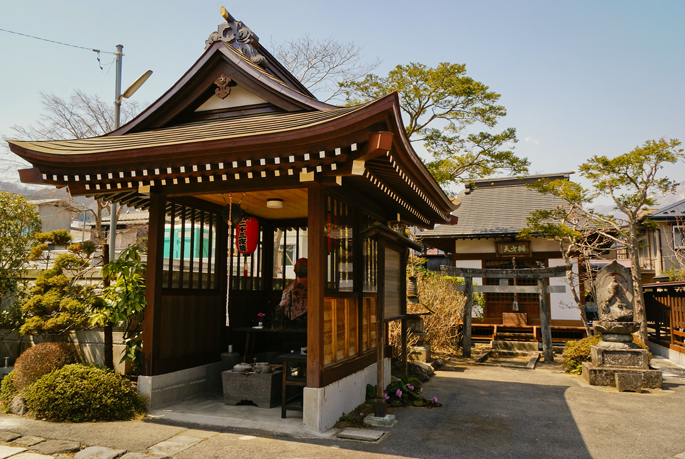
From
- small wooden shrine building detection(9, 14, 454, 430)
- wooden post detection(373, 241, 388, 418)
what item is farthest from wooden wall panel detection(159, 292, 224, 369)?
wooden post detection(373, 241, 388, 418)

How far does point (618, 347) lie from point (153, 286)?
9334 millimetres

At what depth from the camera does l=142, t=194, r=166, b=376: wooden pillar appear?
278 inches

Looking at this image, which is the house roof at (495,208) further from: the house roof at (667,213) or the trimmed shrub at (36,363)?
the trimmed shrub at (36,363)

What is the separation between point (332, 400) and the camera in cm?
664

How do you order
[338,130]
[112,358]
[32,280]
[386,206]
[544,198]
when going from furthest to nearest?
[544,198] < [32,280] < [386,206] < [112,358] < [338,130]

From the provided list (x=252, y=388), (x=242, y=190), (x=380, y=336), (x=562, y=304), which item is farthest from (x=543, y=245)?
(x=242, y=190)

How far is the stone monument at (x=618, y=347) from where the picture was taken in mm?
9562

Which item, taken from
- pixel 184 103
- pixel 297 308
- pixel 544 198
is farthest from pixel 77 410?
pixel 544 198

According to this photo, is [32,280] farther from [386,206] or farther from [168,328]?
[386,206]

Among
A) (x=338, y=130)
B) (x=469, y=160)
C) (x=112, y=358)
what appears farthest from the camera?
(x=469, y=160)

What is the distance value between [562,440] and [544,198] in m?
15.8

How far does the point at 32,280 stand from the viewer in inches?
411

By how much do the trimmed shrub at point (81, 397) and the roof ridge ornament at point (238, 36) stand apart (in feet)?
18.2

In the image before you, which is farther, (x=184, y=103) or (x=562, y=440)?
(x=184, y=103)
